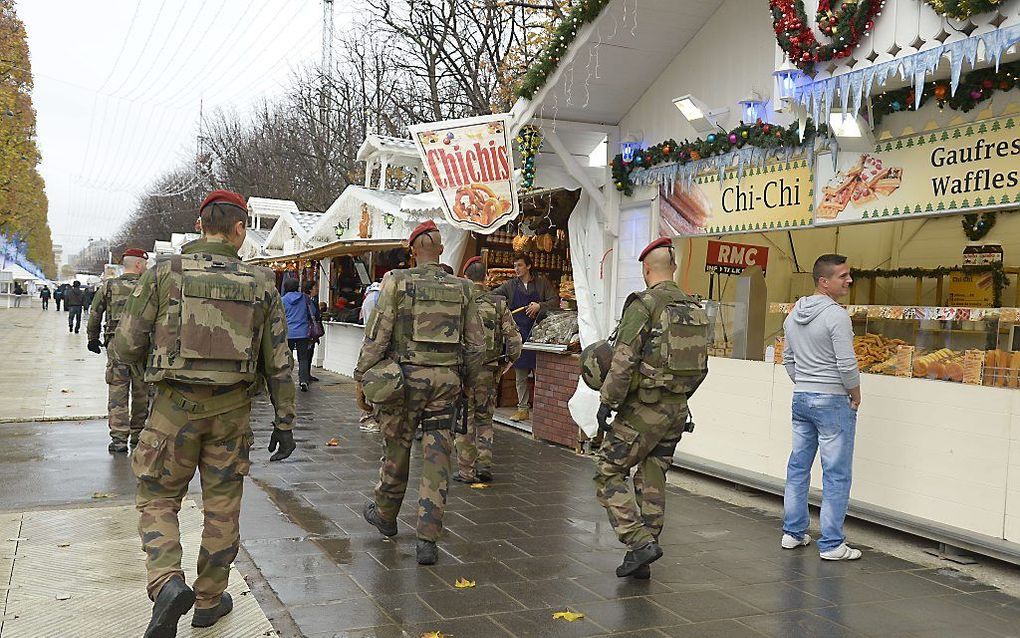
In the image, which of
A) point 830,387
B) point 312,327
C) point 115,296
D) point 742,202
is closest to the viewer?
point 830,387

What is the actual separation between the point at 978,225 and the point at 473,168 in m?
4.83

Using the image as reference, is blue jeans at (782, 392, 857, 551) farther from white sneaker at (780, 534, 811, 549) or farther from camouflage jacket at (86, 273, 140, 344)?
camouflage jacket at (86, 273, 140, 344)

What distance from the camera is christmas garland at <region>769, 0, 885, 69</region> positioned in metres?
5.61

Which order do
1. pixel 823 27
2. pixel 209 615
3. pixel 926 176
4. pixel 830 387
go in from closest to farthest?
pixel 209 615 < pixel 830 387 < pixel 823 27 < pixel 926 176

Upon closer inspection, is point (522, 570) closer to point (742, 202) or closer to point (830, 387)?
point (830, 387)

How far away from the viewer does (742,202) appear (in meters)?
7.89

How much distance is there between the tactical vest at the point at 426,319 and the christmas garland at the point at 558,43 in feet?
13.2

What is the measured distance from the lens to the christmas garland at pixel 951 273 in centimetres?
732

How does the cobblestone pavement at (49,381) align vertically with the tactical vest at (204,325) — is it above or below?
below

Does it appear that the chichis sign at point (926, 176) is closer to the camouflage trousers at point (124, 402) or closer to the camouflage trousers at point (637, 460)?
the camouflage trousers at point (637, 460)

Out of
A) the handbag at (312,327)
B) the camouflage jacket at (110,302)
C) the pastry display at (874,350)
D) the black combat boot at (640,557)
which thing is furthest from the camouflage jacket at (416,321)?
the handbag at (312,327)

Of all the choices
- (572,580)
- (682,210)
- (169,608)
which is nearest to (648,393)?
(572,580)

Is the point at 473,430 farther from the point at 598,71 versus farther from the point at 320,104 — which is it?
the point at 320,104

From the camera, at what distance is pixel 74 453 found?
827 centimetres
